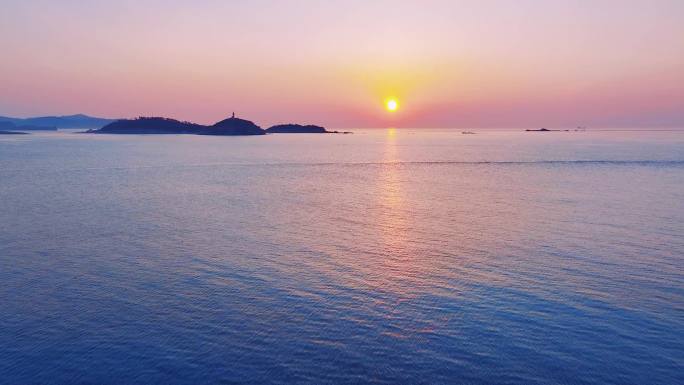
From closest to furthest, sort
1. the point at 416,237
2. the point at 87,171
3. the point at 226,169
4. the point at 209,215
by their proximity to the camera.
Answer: the point at 416,237, the point at 209,215, the point at 87,171, the point at 226,169

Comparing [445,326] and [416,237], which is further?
[416,237]

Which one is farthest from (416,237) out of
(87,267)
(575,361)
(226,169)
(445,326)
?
(226,169)

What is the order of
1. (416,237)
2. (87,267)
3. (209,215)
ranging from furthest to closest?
(209,215)
(416,237)
(87,267)

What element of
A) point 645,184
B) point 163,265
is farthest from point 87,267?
point 645,184

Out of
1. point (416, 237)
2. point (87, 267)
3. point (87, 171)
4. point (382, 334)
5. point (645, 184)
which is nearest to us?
point (382, 334)

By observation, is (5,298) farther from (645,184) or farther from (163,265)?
(645,184)

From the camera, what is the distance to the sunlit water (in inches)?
825

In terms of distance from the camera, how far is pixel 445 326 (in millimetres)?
24609

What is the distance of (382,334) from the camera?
23781 mm

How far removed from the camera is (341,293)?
29.0m

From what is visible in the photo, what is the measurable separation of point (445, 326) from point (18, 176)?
92.7m

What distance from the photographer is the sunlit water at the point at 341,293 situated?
68.7ft

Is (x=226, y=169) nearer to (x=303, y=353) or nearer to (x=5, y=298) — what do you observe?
(x=5, y=298)

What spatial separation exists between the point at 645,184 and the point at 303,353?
79.9 m
